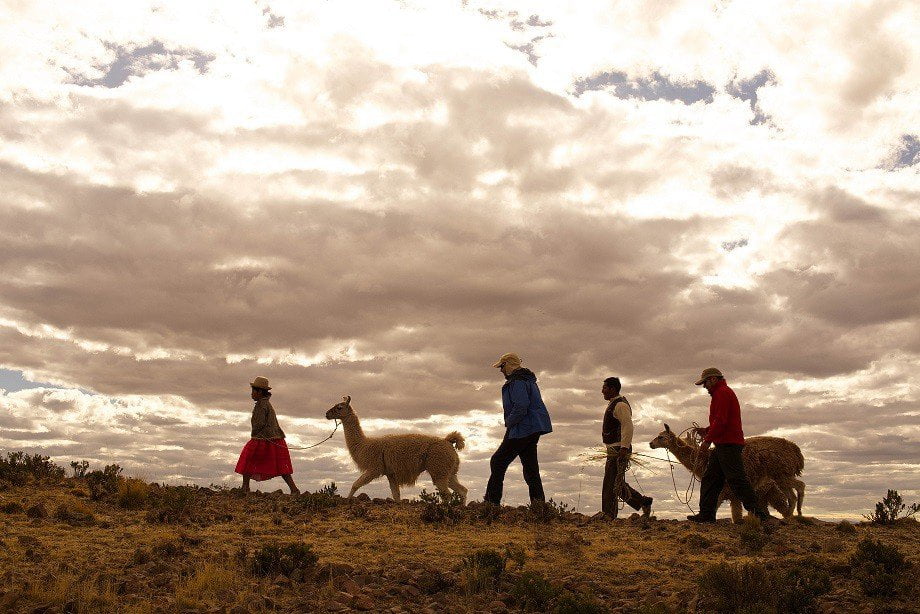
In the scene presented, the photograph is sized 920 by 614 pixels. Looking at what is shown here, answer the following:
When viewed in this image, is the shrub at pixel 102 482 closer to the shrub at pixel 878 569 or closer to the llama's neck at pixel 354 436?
the llama's neck at pixel 354 436

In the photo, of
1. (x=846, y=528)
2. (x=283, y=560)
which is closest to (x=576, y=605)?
(x=283, y=560)

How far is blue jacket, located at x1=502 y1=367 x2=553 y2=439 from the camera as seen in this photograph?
1504cm

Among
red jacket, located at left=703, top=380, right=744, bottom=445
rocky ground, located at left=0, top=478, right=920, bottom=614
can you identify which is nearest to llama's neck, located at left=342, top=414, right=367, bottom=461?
rocky ground, located at left=0, top=478, right=920, bottom=614

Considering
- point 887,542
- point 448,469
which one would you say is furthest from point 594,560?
point 448,469

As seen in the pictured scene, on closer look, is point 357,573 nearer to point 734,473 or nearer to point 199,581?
point 199,581

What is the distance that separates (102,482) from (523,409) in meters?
8.01

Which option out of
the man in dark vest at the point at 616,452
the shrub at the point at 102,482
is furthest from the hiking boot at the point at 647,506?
the shrub at the point at 102,482

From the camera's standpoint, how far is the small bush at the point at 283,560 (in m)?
10.8

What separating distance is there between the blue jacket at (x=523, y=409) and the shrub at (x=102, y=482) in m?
7.12

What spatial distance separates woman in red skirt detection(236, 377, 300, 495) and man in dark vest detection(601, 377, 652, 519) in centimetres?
598

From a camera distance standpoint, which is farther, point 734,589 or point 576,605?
point 734,589

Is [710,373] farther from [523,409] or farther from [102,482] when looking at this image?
[102,482]

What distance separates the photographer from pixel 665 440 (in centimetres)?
1736

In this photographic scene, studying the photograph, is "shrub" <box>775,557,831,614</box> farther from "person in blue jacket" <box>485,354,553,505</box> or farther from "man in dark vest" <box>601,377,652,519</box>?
"person in blue jacket" <box>485,354,553,505</box>
